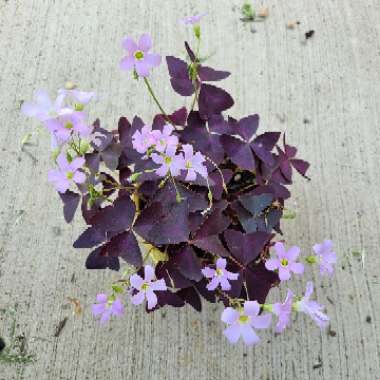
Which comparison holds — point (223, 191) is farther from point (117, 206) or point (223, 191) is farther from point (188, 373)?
point (188, 373)

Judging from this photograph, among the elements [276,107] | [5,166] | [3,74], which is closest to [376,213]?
[276,107]

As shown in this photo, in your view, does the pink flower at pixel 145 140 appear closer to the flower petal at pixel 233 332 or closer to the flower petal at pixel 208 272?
the flower petal at pixel 208 272

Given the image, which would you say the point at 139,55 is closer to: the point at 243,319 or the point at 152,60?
the point at 152,60

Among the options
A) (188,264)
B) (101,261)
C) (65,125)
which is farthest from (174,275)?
(65,125)

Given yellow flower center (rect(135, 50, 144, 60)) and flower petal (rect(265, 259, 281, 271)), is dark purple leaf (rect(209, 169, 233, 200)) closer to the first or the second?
flower petal (rect(265, 259, 281, 271))

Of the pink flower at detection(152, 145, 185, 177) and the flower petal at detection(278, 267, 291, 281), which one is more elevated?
the pink flower at detection(152, 145, 185, 177)

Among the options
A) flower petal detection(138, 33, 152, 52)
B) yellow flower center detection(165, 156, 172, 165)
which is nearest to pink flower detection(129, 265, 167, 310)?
yellow flower center detection(165, 156, 172, 165)
